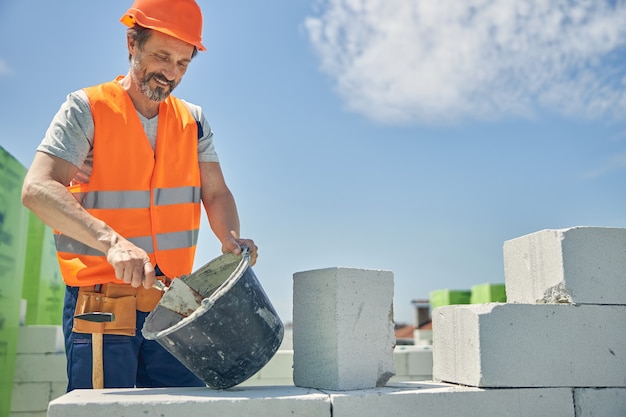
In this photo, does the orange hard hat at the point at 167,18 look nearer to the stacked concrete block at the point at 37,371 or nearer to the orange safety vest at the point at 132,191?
the orange safety vest at the point at 132,191

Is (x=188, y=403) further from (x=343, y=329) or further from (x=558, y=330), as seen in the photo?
(x=558, y=330)

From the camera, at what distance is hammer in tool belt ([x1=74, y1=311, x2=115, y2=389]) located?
7.52ft

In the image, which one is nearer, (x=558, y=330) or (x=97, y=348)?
(x=97, y=348)

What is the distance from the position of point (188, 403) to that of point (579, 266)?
199 centimetres

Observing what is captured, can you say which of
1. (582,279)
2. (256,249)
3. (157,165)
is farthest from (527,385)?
(157,165)

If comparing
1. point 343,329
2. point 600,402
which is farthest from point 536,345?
point 343,329

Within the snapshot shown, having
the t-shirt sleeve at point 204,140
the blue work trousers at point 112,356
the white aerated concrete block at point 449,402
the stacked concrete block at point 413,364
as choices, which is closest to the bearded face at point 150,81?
the t-shirt sleeve at point 204,140

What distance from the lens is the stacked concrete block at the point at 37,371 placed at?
20.4 feet

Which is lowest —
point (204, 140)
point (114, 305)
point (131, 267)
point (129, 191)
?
point (114, 305)

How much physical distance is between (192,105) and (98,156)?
606 mm

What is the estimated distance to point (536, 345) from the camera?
290 cm

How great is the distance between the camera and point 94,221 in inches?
88.4

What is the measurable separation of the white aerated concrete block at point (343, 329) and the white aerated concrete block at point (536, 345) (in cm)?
40

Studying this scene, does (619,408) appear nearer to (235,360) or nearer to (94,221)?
(235,360)
